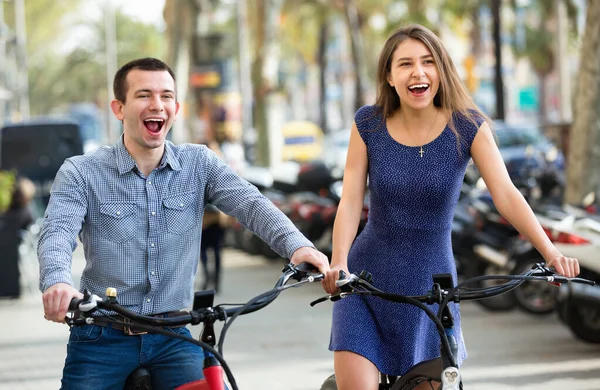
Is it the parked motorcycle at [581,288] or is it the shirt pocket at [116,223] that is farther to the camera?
the parked motorcycle at [581,288]

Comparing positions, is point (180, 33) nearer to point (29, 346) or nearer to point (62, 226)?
point (29, 346)

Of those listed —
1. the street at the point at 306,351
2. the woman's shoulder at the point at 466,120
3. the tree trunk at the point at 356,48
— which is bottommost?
the street at the point at 306,351

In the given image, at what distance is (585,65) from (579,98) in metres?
0.43

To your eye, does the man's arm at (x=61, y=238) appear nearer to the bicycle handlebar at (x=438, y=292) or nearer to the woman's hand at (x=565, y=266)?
the bicycle handlebar at (x=438, y=292)

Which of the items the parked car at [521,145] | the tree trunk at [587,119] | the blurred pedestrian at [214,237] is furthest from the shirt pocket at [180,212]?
the parked car at [521,145]

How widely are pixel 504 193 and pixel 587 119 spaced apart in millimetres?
10739

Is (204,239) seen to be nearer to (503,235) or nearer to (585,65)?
(503,235)

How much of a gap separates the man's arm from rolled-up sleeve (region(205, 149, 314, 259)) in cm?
46

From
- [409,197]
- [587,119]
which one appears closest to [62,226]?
[409,197]

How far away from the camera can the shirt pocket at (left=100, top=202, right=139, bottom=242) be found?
13.3 feet

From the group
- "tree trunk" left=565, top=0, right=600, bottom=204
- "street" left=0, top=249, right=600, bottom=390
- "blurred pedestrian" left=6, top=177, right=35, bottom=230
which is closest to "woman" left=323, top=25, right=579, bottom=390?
"street" left=0, top=249, right=600, bottom=390

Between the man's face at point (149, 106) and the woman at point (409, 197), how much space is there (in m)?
0.88

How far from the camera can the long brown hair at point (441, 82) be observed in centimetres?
454

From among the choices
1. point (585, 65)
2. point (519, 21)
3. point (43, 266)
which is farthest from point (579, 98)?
point (519, 21)
